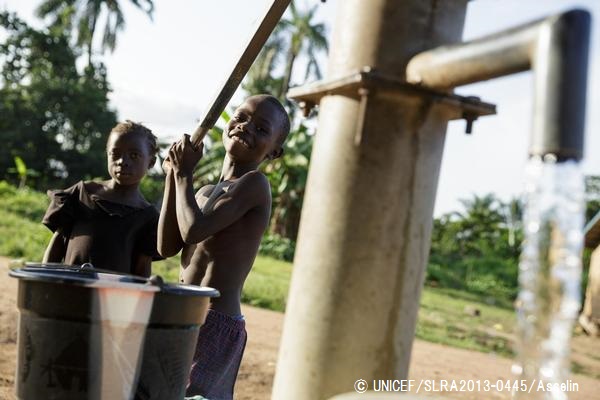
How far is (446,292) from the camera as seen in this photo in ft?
47.8

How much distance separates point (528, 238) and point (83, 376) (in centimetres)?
81

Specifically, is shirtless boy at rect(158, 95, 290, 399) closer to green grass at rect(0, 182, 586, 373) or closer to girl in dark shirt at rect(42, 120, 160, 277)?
girl in dark shirt at rect(42, 120, 160, 277)

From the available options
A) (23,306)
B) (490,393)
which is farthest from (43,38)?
(23,306)

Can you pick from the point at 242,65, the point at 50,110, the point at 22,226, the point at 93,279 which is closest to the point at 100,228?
the point at 242,65

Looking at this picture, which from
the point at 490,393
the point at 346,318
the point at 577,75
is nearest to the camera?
the point at 577,75

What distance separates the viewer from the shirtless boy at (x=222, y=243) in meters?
1.75

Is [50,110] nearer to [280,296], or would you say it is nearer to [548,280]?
[280,296]

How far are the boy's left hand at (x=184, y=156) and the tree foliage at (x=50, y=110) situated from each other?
20.0 m

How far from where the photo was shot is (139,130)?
2416 millimetres

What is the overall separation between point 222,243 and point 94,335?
66 cm

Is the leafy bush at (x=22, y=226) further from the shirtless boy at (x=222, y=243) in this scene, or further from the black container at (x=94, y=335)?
the black container at (x=94, y=335)

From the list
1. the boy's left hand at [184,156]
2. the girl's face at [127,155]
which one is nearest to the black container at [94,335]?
the boy's left hand at [184,156]

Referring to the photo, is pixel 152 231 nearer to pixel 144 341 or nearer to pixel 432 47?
pixel 144 341

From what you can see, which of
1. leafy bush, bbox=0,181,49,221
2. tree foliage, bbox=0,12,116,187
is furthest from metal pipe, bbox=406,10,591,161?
tree foliage, bbox=0,12,116,187
